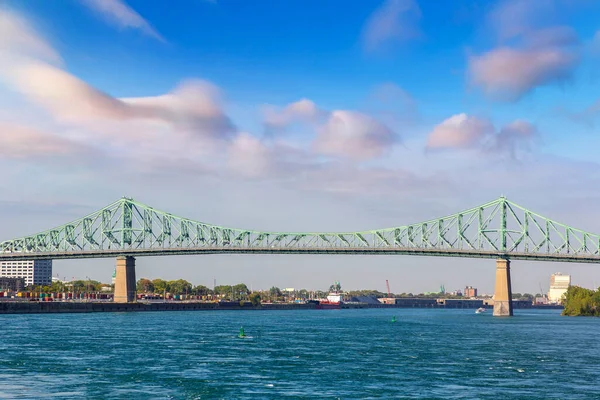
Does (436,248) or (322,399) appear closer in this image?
(322,399)

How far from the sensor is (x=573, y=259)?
166875 mm

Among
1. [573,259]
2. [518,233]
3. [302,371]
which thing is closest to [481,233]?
[518,233]

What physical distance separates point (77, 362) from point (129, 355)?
6.84 m

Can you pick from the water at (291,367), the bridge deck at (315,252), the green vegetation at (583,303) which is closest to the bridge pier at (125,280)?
the bridge deck at (315,252)

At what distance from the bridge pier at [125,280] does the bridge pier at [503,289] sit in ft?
270

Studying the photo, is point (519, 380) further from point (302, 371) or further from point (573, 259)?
point (573, 259)

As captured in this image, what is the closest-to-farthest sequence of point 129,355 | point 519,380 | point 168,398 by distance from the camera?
point 168,398 → point 519,380 → point 129,355

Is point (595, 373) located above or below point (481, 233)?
below

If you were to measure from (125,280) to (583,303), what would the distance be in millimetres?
104350

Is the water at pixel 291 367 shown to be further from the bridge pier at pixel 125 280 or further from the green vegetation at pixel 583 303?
the green vegetation at pixel 583 303

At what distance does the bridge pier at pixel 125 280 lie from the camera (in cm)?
19062

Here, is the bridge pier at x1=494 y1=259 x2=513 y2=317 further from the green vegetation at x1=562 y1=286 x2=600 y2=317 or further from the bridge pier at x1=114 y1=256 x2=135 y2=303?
the bridge pier at x1=114 y1=256 x2=135 y2=303

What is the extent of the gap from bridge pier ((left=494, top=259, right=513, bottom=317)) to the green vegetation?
22721 millimetres

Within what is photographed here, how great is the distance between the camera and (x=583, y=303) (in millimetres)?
187750
